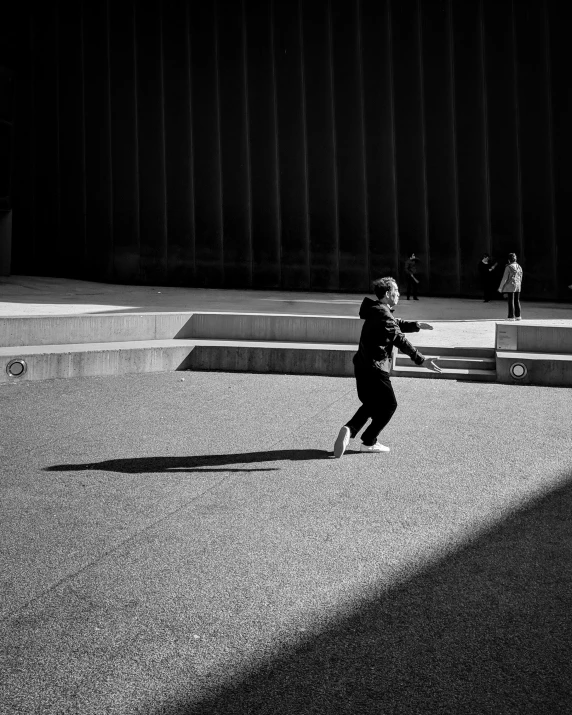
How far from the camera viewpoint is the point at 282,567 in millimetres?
6043

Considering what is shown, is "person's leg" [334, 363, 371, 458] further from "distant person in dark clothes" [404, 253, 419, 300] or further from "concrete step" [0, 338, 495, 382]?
"distant person in dark clothes" [404, 253, 419, 300]

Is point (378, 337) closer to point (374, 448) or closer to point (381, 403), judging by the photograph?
point (381, 403)

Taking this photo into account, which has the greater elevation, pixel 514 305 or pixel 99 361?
pixel 514 305

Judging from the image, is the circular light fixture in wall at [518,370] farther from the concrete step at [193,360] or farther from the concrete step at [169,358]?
the concrete step at [169,358]

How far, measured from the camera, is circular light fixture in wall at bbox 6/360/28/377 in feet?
44.5

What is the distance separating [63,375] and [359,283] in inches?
611

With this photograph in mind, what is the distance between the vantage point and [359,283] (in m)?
28.3

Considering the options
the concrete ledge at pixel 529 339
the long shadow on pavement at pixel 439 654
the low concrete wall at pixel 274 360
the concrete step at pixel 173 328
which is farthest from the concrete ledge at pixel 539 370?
the long shadow on pavement at pixel 439 654

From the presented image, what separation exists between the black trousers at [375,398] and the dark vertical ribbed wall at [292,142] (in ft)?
59.1

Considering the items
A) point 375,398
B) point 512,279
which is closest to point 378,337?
point 375,398

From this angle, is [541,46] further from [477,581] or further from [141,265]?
[477,581]

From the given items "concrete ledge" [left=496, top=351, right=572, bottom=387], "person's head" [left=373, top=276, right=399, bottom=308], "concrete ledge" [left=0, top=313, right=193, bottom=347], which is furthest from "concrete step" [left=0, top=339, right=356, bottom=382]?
"person's head" [left=373, top=276, right=399, bottom=308]

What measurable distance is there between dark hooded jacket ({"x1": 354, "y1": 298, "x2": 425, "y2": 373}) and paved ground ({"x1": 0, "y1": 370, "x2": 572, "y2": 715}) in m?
0.95

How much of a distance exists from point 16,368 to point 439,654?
10.1m
